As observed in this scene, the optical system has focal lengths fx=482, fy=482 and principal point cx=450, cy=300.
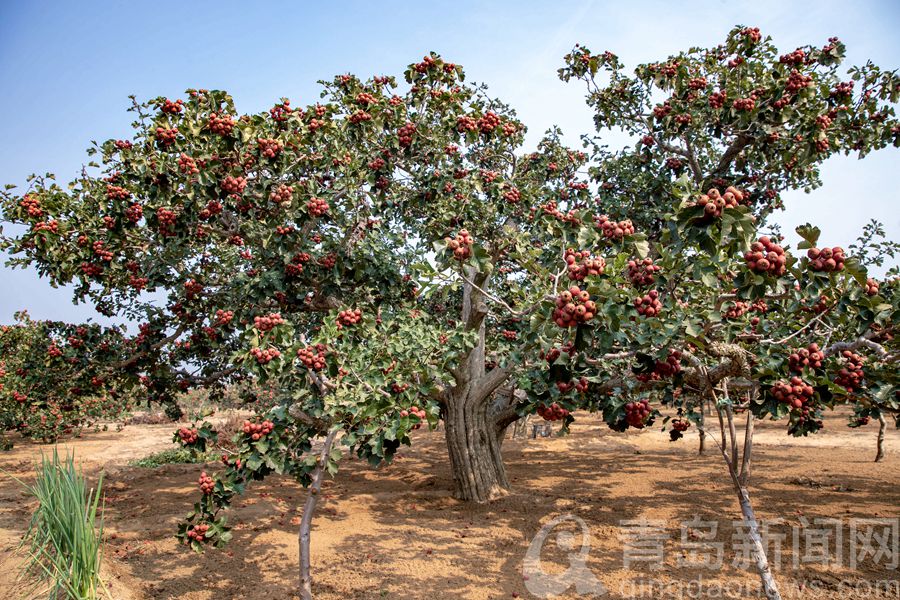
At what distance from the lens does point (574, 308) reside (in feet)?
10.1

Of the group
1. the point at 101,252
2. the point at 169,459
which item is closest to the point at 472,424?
the point at 101,252

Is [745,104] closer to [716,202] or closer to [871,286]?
[871,286]

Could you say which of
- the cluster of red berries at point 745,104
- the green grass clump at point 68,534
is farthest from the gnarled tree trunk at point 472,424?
the green grass clump at point 68,534

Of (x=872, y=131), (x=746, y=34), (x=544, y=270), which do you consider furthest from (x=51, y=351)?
(x=872, y=131)

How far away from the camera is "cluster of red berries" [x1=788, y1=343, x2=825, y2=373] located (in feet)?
11.2

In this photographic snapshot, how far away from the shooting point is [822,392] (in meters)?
3.71

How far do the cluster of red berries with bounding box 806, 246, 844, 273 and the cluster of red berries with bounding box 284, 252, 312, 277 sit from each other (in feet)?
17.1

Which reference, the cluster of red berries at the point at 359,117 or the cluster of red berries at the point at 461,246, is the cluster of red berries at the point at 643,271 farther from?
the cluster of red berries at the point at 359,117

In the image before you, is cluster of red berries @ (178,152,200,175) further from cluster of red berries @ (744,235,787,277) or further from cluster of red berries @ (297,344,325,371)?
cluster of red berries @ (744,235,787,277)

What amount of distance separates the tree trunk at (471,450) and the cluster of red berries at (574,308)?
196 inches

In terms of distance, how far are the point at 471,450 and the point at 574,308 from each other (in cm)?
537

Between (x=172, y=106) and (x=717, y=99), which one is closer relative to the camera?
(x=172, y=106)

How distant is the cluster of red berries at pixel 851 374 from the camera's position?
361 cm

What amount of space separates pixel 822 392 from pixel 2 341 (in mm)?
16825
